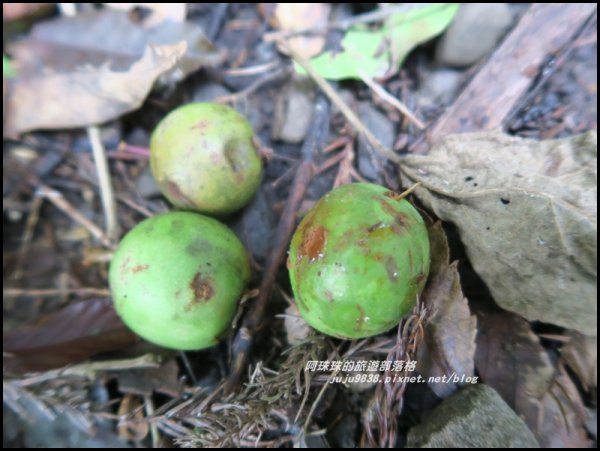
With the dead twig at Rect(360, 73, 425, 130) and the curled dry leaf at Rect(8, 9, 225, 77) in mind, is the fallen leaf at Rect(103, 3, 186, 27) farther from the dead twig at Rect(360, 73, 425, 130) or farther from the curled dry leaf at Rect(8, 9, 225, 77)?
the dead twig at Rect(360, 73, 425, 130)

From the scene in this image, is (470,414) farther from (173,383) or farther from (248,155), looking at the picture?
(248,155)

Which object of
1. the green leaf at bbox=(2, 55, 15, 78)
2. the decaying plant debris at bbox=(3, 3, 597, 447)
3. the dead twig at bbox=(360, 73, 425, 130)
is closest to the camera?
the decaying plant debris at bbox=(3, 3, 597, 447)

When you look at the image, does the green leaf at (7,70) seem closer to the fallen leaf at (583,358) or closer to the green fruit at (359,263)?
the green fruit at (359,263)

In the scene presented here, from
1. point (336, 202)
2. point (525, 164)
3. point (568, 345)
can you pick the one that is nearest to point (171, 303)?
point (336, 202)

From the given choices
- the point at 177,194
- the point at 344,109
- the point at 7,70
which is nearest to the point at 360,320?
the point at 177,194

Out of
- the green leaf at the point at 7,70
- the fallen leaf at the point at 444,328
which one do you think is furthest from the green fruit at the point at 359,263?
the green leaf at the point at 7,70

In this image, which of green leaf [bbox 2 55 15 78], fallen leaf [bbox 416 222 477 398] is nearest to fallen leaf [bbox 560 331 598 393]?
fallen leaf [bbox 416 222 477 398]
